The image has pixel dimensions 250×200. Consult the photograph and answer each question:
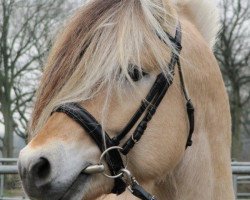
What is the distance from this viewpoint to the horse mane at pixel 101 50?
2295 mm

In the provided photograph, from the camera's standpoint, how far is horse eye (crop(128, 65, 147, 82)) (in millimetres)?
2320

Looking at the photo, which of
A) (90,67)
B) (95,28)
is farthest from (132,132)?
(95,28)

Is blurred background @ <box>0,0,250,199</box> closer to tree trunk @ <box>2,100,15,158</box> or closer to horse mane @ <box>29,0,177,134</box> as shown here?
tree trunk @ <box>2,100,15,158</box>

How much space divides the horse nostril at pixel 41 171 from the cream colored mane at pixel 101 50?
31cm

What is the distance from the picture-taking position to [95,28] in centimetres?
241

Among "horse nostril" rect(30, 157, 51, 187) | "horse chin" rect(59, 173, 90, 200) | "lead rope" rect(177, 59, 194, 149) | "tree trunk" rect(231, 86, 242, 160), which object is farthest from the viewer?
"tree trunk" rect(231, 86, 242, 160)

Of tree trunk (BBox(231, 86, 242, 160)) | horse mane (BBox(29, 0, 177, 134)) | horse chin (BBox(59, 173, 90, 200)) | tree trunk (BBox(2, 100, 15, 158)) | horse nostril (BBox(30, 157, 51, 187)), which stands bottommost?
tree trunk (BBox(231, 86, 242, 160))

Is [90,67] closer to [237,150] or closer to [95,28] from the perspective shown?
[95,28]

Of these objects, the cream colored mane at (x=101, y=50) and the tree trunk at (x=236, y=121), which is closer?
the cream colored mane at (x=101, y=50)

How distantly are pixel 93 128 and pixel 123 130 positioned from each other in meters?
0.15

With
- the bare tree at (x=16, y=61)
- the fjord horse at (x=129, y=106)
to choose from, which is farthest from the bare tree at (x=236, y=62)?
the fjord horse at (x=129, y=106)

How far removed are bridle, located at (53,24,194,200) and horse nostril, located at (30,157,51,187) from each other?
6.9 inches

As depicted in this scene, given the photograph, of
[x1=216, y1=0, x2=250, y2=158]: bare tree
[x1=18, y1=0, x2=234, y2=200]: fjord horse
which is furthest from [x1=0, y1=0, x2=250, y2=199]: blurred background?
[x1=18, y1=0, x2=234, y2=200]: fjord horse

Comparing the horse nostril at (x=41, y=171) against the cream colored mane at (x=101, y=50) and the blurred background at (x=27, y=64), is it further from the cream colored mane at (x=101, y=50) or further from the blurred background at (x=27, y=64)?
the blurred background at (x=27, y=64)
